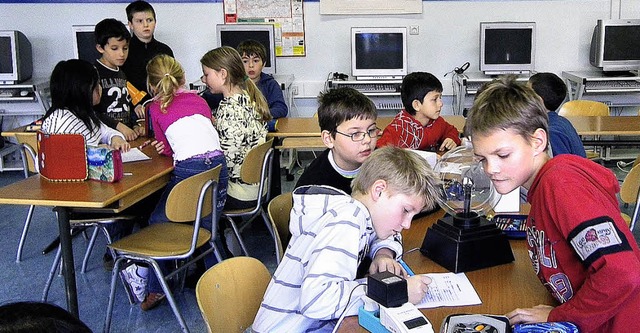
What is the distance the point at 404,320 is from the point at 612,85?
4687 millimetres

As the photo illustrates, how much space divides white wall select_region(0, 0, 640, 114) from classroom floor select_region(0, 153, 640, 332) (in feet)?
6.51

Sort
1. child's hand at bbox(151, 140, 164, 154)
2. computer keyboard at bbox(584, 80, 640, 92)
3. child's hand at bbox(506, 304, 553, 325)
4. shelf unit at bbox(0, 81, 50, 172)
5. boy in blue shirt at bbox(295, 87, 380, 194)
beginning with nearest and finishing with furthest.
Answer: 1. child's hand at bbox(506, 304, 553, 325)
2. boy in blue shirt at bbox(295, 87, 380, 194)
3. child's hand at bbox(151, 140, 164, 154)
4. computer keyboard at bbox(584, 80, 640, 92)
5. shelf unit at bbox(0, 81, 50, 172)

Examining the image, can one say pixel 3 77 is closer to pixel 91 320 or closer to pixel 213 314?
pixel 91 320

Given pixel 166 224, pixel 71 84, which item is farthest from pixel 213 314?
pixel 71 84

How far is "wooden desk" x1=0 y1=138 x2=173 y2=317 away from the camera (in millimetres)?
2188

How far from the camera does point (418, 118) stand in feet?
9.75

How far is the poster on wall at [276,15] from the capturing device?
5.52m

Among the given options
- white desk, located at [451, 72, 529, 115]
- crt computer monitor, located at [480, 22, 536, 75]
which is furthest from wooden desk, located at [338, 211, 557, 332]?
crt computer monitor, located at [480, 22, 536, 75]

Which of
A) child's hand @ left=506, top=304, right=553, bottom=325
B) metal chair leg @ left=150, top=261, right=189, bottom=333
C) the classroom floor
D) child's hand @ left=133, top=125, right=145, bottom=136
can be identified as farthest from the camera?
child's hand @ left=133, top=125, right=145, bottom=136

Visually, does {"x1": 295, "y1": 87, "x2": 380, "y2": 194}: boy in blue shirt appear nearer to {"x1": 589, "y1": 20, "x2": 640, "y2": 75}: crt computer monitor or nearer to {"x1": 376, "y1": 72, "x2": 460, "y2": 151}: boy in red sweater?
{"x1": 376, "y1": 72, "x2": 460, "y2": 151}: boy in red sweater

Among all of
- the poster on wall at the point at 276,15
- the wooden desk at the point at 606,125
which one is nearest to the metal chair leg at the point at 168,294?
the wooden desk at the point at 606,125

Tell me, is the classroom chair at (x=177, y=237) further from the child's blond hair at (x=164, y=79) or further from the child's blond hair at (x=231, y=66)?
the child's blond hair at (x=231, y=66)

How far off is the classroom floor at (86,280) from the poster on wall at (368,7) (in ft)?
8.15

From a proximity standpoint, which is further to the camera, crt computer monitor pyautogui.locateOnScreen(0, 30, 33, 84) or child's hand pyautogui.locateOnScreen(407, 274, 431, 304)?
crt computer monitor pyautogui.locateOnScreen(0, 30, 33, 84)
